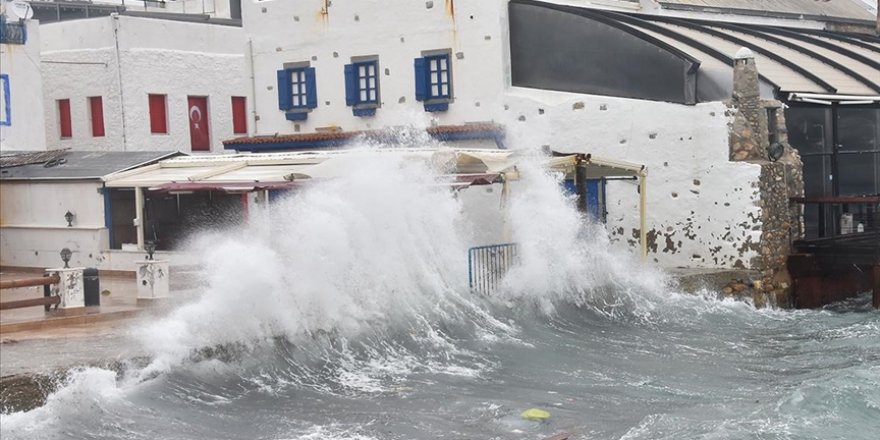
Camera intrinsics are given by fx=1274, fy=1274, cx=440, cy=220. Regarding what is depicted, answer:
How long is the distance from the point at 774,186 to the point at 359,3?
10114mm

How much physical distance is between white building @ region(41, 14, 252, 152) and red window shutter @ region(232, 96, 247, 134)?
0.18 meters

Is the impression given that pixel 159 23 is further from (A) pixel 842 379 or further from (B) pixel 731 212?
(A) pixel 842 379

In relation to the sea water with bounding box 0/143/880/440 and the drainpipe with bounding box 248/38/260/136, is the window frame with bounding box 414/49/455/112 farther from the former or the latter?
the drainpipe with bounding box 248/38/260/136

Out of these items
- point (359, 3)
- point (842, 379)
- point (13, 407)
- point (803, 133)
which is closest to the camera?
point (13, 407)

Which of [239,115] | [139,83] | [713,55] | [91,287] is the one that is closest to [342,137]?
[239,115]

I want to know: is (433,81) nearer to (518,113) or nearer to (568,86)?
(518,113)

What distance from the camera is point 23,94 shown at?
85.4 feet

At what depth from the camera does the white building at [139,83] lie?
30.3m

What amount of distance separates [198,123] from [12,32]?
6.81m

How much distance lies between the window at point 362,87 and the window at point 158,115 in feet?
17.2

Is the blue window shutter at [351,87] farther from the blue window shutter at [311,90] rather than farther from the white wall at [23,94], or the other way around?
the white wall at [23,94]

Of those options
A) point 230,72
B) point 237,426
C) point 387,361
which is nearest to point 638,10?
point 230,72

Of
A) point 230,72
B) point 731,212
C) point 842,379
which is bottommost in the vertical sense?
point 842,379

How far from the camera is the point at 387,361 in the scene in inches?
695
